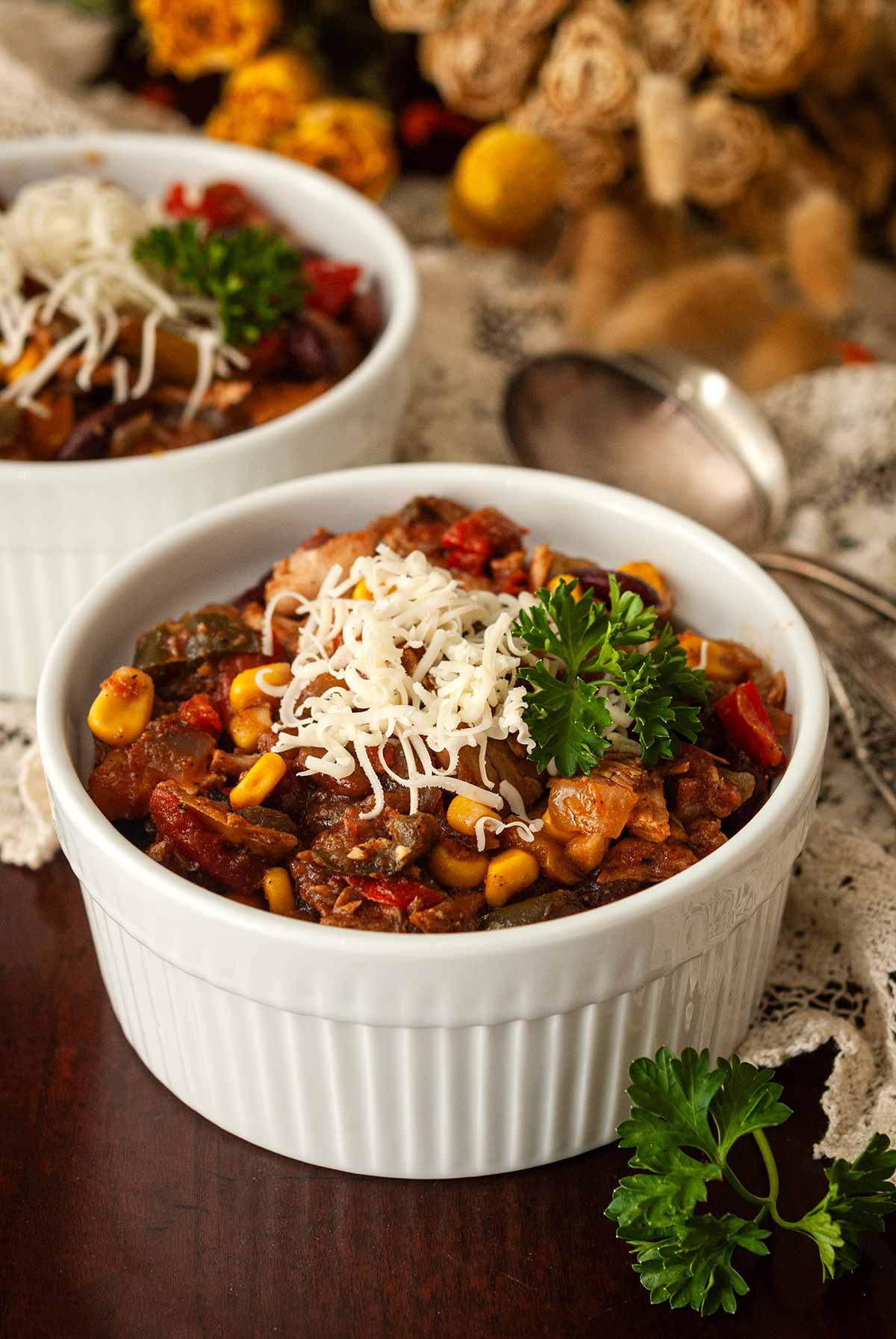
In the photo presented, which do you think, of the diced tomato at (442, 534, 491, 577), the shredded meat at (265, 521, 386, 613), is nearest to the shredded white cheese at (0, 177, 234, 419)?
the shredded meat at (265, 521, 386, 613)

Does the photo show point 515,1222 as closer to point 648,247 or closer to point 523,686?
point 523,686

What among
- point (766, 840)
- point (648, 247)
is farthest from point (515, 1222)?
point (648, 247)

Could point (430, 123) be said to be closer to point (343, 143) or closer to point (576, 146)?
point (343, 143)

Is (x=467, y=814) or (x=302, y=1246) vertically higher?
(x=467, y=814)

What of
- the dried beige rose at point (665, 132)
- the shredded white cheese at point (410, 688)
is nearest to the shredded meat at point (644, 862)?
the shredded white cheese at point (410, 688)

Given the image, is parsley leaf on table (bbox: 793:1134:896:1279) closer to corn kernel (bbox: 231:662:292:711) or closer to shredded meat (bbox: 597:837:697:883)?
shredded meat (bbox: 597:837:697:883)

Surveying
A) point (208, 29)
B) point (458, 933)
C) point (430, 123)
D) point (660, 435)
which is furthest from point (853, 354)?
point (458, 933)
